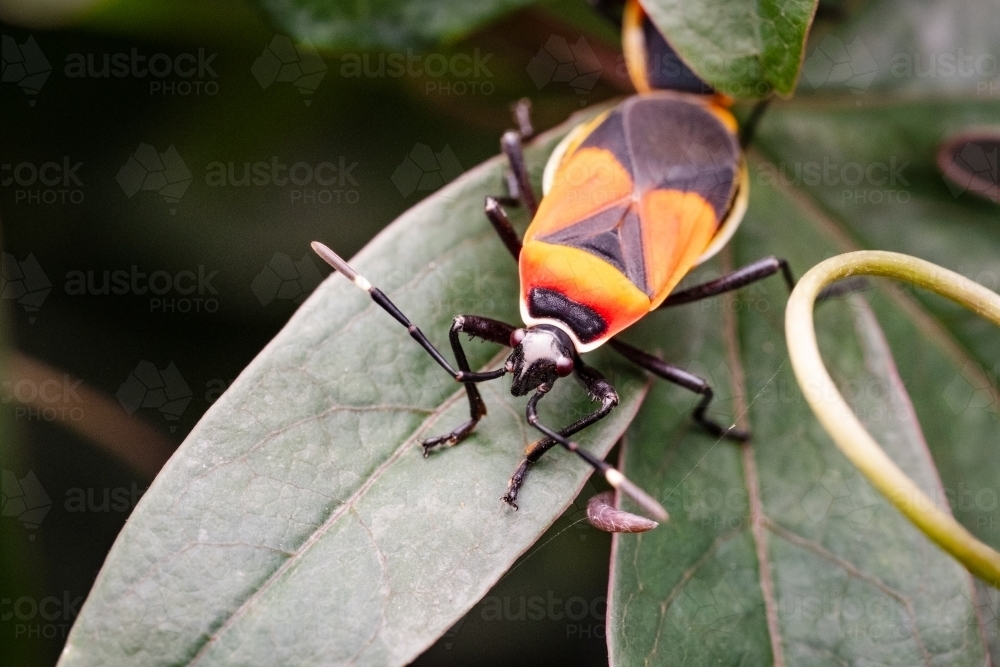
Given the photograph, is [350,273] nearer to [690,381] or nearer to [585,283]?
[585,283]

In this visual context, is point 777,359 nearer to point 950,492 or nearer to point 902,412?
point 902,412

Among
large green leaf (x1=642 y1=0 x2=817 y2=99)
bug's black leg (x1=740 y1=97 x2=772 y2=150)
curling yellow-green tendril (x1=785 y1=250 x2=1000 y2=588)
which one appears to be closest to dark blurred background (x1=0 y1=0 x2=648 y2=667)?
bug's black leg (x1=740 y1=97 x2=772 y2=150)

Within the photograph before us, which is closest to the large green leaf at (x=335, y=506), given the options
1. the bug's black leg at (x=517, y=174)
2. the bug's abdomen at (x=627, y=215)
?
the bug's abdomen at (x=627, y=215)

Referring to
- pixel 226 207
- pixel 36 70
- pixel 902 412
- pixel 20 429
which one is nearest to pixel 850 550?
pixel 902 412

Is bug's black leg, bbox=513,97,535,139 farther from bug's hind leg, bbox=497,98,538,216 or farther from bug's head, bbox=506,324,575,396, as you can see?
bug's head, bbox=506,324,575,396

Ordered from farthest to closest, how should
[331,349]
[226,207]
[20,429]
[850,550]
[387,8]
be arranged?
[226,207] < [20,429] < [387,8] < [850,550] < [331,349]

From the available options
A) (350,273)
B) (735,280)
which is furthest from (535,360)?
(735,280)
